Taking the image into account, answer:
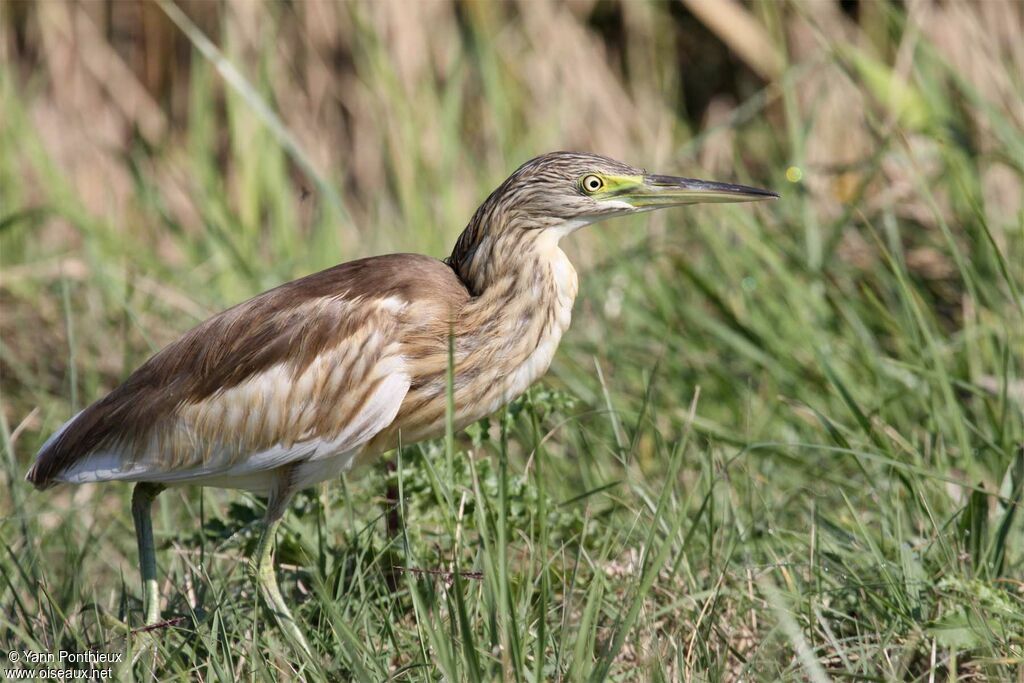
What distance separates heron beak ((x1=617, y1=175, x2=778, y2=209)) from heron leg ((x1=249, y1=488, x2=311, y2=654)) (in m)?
1.08

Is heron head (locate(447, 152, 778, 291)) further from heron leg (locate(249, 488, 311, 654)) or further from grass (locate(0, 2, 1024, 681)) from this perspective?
heron leg (locate(249, 488, 311, 654))

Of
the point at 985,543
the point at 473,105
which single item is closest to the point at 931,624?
the point at 985,543

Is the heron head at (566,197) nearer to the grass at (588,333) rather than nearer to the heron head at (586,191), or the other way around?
the heron head at (586,191)

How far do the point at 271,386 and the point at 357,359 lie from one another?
0.78ft

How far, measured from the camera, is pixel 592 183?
3.24 meters

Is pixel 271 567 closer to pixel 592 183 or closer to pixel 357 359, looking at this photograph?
pixel 357 359

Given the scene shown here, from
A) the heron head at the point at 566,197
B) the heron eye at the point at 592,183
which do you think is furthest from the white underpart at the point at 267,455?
the heron eye at the point at 592,183

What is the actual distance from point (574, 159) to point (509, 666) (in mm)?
1312

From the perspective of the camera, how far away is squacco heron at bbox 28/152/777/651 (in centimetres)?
312

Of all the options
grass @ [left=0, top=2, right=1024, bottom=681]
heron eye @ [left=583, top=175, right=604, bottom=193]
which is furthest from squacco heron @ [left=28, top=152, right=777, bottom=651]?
grass @ [left=0, top=2, right=1024, bottom=681]

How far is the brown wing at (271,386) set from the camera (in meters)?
3.12

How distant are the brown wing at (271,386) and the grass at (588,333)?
0.57 ft

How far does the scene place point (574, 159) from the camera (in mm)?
3229

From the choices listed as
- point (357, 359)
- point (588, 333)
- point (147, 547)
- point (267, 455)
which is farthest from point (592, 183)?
point (588, 333)
